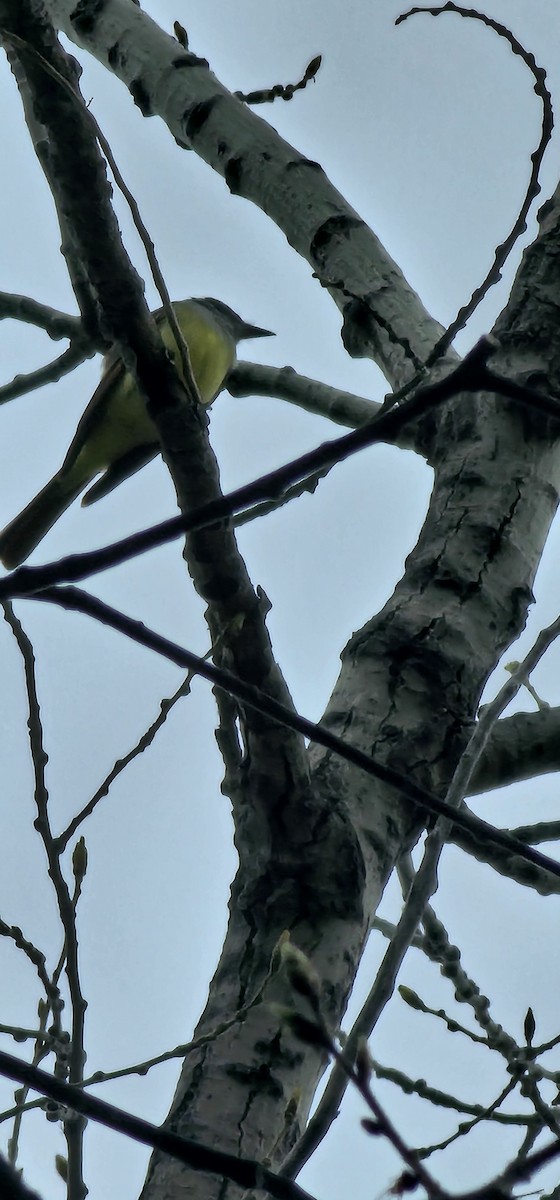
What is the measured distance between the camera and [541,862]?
1.17m

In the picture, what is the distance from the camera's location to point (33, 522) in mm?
5156

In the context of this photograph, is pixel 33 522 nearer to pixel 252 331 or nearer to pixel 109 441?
pixel 109 441

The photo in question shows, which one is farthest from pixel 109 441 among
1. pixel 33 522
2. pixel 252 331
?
pixel 252 331

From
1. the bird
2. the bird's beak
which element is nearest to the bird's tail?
the bird

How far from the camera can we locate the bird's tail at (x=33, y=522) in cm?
506

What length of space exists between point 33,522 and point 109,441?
0.49 metres

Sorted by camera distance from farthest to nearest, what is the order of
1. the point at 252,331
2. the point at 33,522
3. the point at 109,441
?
the point at 252,331 → the point at 109,441 → the point at 33,522

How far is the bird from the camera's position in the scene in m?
5.02

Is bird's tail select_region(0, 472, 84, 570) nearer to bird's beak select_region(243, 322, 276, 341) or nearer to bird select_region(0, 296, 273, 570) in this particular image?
bird select_region(0, 296, 273, 570)

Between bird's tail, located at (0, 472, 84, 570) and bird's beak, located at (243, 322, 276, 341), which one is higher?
bird's beak, located at (243, 322, 276, 341)

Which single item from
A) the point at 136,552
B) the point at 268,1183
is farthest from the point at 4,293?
the point at 268,1183

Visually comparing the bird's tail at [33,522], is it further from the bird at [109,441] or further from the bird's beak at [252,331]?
the bird's beak at [252,331]

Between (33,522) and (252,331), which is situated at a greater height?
(252,331)

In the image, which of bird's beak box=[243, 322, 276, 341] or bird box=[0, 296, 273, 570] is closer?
bird box=[0, 296, 273, 570]
